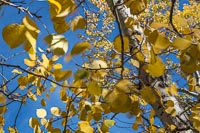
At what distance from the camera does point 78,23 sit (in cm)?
87

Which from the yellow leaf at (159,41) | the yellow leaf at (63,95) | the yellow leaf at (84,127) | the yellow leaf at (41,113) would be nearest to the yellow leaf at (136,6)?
the yellow leaf at (159,41)

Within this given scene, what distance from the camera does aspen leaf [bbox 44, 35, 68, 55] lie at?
72 centimetres

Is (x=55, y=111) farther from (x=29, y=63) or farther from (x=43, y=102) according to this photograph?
(x=29, y=63)

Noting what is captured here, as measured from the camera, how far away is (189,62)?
0.88m

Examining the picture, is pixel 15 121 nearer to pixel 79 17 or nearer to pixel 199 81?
pixel 79 17

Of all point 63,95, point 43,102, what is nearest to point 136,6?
point 63,95

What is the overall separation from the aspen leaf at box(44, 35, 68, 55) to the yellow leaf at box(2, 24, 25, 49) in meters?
0.06

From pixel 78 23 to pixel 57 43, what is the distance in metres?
0.16

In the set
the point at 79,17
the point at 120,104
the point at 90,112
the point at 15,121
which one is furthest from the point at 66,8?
the point at 15,121

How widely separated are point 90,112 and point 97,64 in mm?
631

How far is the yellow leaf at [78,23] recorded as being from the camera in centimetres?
87

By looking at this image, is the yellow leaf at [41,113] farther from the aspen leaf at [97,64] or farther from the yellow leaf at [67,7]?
the yellow leaf at [67,7]

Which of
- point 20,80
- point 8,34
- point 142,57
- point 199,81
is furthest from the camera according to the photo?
point 199,81

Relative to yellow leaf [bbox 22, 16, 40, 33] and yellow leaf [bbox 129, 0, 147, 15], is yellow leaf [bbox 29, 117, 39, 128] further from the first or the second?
yellow leaf [bbox 22, 16, 40, 33]
